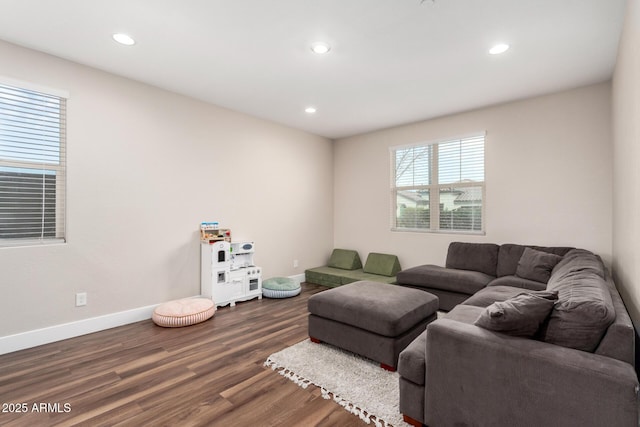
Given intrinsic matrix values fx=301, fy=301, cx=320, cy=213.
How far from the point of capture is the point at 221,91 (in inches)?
148

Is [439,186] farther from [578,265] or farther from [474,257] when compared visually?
[578,265]

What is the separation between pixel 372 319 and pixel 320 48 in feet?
7.99

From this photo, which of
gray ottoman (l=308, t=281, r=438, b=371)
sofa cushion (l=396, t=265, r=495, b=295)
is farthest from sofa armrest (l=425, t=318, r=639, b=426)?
sofa cushion (l=396, t=265, r=495, b=295)

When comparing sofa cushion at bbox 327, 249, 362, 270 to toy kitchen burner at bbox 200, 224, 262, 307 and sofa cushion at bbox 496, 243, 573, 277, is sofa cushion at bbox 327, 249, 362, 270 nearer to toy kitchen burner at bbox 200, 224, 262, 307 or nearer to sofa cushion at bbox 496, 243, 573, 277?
toy kitchen burner at bbox 200, 224, 262, 307

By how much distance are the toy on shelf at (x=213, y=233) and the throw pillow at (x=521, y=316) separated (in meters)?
3.36

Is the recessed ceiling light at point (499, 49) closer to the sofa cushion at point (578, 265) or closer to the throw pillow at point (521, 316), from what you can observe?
the sofa cushion at point (578, 265)

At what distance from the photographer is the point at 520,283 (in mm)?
3318

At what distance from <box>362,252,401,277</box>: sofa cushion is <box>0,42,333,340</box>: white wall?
1.54 metres

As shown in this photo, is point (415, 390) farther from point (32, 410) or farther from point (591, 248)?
point (591, 248)

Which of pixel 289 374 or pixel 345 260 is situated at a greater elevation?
pixel 345 260

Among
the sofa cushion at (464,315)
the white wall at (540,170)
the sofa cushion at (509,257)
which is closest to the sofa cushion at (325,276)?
the white wall at (540,170)

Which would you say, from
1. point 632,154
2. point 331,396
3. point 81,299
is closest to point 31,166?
point 81,299

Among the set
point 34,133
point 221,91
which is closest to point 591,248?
point 221,91

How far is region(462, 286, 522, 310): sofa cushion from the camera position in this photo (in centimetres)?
265
